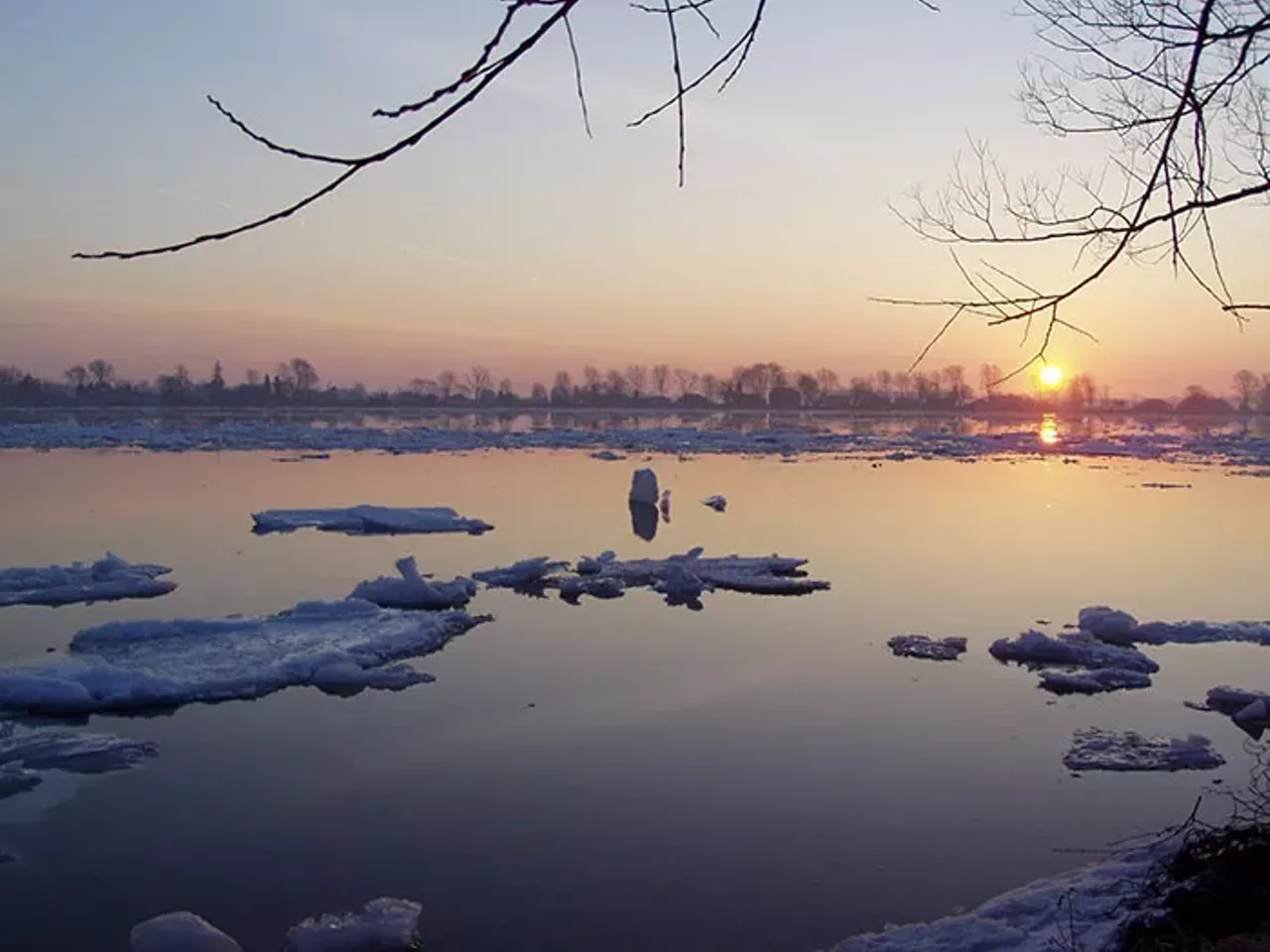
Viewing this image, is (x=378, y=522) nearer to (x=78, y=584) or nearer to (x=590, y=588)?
(x=78, y=584)

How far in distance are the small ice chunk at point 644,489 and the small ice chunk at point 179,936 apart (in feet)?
54.1

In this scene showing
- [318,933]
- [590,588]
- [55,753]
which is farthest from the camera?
[590,588]

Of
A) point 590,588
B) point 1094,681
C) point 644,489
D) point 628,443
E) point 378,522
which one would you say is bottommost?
point 1094,681

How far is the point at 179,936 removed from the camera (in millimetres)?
4297

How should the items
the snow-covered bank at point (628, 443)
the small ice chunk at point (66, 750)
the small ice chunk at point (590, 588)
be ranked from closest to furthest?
the small ice chunk at point (66, 750) → the small ice chunk at point (590, 588) → the snow-covered bank at point (628, 443)

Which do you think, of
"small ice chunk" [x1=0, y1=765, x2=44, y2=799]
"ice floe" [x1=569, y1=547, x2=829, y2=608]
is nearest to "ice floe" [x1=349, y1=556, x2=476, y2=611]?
"ice floe" [x1=569, y1=547, x2=829, y2=608]

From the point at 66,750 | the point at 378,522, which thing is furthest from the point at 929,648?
the point at 378,522

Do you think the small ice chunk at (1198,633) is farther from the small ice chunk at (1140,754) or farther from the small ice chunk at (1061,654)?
the small ice chunk at (1140,754)

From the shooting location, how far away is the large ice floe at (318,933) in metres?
4.29

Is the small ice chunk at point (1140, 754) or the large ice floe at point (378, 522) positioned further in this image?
the large ice floe at point (378, 522)

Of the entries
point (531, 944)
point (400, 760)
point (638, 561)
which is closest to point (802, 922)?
point (531, 944)

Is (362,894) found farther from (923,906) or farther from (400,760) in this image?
(923,906)

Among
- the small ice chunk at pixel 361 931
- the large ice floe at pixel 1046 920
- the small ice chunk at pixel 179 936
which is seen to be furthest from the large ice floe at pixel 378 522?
the large ice floe at pixel 1046 920

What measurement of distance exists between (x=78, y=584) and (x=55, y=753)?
5.55 meters
